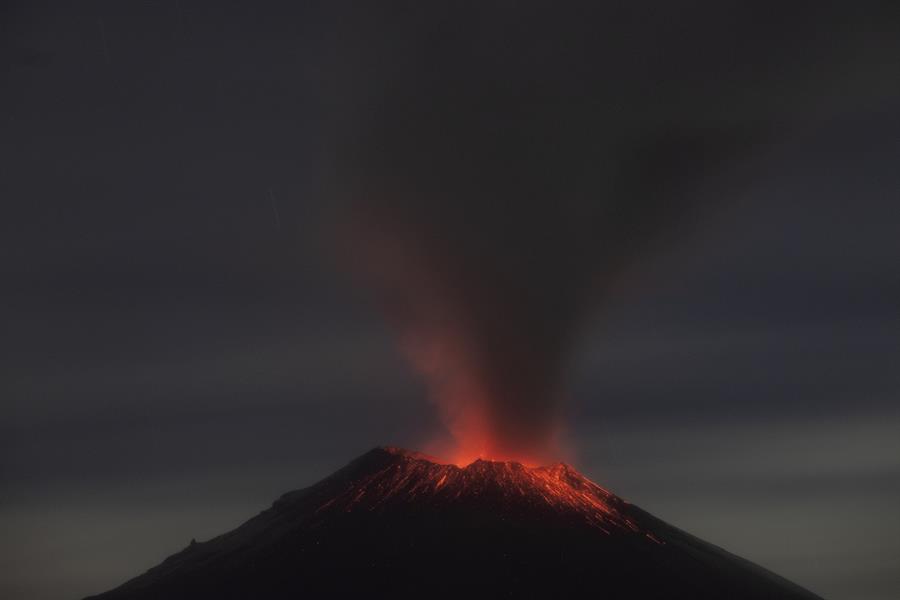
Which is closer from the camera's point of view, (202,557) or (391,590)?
(391,590)

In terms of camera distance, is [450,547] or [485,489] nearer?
[450,547]

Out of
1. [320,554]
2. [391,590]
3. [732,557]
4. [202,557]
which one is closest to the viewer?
[391,590]

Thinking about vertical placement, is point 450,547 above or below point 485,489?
below

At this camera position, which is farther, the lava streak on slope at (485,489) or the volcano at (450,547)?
the lava streak on slope at (485,489)

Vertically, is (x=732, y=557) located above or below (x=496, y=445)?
below

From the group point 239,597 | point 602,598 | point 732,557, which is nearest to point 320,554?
point 239,597

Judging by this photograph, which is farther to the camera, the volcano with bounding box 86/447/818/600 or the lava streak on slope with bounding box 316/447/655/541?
the lava streak on slope with bounding box 316/447/655/541

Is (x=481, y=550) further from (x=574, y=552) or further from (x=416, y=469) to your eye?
(x=416, y=469)

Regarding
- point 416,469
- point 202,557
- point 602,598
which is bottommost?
point 602,598
